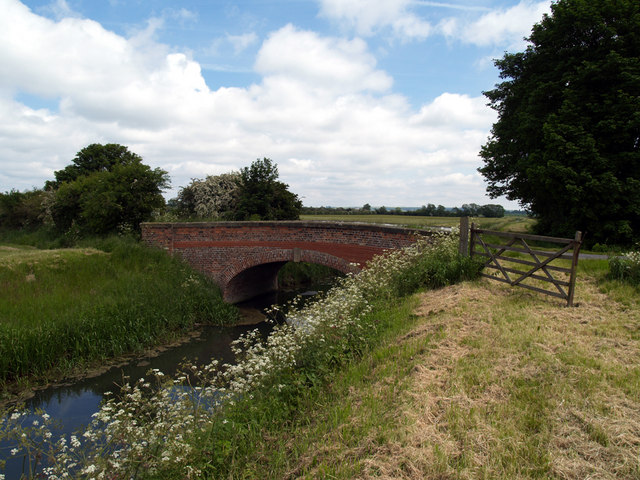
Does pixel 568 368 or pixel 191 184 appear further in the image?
pixel 191 184

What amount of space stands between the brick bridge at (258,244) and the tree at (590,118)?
672cm

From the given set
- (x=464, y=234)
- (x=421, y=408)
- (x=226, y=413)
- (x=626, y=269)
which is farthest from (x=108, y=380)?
(x=626, y=269)

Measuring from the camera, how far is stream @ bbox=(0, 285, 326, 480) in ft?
23.0

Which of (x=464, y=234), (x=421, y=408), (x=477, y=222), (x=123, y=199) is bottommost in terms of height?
(x=421, y=408)

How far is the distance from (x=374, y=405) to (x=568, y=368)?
2.28 m

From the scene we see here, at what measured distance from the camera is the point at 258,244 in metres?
14.5

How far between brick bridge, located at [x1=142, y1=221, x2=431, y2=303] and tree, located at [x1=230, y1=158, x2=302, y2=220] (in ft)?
27.5

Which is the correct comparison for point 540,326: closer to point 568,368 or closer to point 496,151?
point 568,368

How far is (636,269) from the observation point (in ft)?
24.0

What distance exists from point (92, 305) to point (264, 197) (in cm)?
1505

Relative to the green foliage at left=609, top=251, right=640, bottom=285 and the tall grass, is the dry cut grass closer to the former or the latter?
the tall grass

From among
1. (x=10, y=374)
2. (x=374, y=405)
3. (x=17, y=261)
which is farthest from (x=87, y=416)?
(x=17, y=261)

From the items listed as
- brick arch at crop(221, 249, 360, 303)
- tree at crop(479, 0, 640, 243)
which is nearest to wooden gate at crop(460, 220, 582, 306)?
brick arch at crop(221, 249, 360, 303)

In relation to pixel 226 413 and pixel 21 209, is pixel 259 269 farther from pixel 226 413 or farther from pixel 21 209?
pixel 21 209
